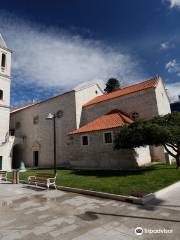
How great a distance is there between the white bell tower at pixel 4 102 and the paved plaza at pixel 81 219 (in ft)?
73.5

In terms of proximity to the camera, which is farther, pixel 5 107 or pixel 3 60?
pixel 3 60

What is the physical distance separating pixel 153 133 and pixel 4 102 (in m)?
25.9

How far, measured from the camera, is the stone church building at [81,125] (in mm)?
21703

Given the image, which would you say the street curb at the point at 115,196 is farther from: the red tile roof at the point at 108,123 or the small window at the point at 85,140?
the small window at the point at 85,140

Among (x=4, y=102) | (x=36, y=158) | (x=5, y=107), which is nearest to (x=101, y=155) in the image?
(x=36, y=158)

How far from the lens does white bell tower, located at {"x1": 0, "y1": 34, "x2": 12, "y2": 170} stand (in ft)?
101

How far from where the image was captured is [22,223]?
6.94m

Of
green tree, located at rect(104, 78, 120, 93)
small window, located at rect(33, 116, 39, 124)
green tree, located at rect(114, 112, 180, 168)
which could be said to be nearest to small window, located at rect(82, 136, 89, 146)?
green tree, located at rect(114, 112, 180, 168)

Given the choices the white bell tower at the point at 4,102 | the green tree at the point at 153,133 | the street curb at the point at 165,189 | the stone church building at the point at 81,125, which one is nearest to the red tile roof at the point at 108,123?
the stone church building at the point at 81,125

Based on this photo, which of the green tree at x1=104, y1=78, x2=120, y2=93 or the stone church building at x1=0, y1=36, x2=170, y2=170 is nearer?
the stone church building at x1=0, y1=36, x2=170, y2=170

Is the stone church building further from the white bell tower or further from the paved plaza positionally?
the paved plaza

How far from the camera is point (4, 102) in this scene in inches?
1305

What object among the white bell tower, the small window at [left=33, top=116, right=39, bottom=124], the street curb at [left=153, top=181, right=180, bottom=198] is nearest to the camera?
the street curb at [left=153, top=181, right=180, bottom=198]

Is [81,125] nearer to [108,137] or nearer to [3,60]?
[108,137]
